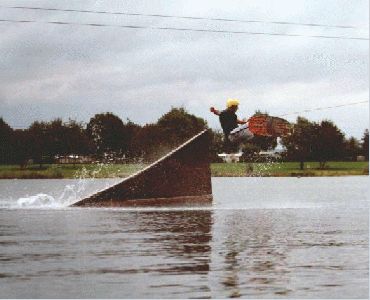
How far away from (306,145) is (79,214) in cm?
12565

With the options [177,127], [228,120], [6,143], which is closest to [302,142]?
[177,127]

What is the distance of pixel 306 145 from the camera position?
15838 centimetres

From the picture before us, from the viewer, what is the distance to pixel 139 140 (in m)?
142

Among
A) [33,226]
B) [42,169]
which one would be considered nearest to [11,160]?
[42,169]

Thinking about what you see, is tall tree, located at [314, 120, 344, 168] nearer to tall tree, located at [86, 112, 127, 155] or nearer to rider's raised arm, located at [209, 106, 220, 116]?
tall tree, located at [86, 112, 127, 155]

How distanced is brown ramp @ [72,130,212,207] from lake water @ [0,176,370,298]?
588cm

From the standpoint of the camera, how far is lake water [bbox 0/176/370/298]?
14477mm

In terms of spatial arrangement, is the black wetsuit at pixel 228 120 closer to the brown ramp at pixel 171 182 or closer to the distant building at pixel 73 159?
the brown ramp at pixel 171 182

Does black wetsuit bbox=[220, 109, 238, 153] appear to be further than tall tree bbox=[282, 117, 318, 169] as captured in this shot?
No

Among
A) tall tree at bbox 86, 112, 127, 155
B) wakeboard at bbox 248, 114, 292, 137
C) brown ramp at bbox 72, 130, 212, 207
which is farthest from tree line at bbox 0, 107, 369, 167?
wakeboard at bbox 248, 114, 292, 137

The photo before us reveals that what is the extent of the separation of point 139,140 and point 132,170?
18.3 ft

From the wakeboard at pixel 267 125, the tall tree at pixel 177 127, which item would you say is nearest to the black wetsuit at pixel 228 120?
the wakeboard at pixel 267 125

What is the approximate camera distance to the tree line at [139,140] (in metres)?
137

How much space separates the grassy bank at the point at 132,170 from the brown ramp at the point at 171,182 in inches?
3446
